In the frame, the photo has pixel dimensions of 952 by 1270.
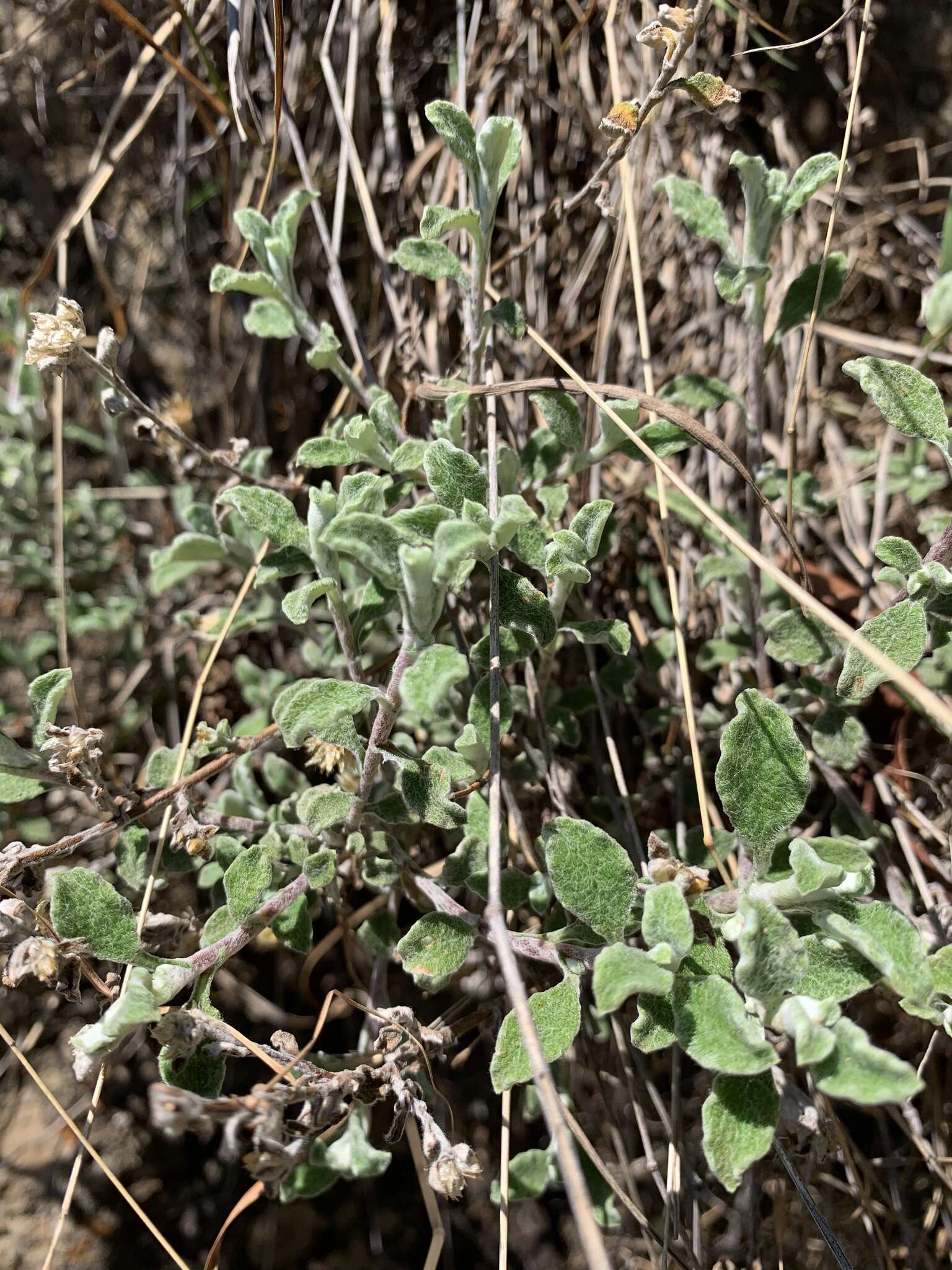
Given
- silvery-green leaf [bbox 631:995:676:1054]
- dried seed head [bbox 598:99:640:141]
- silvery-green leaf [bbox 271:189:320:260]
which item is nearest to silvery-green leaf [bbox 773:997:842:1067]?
silvery-green leaf [bbox 631:995:676:1054]

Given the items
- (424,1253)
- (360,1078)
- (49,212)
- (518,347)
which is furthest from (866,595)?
(49,212)

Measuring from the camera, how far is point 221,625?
1937 millimetres

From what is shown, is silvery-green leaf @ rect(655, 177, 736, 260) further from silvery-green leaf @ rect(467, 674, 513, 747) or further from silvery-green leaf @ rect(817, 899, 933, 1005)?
silvery-green leaf @ rect(817, 899, 933, 1005)

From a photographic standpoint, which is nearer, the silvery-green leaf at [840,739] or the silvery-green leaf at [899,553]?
the silvery-green leaf at [899,553]

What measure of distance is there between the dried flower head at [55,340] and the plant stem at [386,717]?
2.29ft

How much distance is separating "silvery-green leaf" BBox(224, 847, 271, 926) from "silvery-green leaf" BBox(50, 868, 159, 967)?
0.42 feet

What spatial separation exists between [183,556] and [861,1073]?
53.6 inches

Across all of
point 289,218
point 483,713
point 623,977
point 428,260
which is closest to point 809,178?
point 428,260

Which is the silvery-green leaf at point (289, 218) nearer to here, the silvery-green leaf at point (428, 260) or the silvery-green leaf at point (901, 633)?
the silvery-green leaf at point (428, 260)

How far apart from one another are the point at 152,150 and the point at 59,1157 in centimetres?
249

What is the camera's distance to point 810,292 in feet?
5.16

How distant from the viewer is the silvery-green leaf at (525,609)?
4.48 feet

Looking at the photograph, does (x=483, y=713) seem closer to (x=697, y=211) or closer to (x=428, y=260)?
(x=428, y=260)

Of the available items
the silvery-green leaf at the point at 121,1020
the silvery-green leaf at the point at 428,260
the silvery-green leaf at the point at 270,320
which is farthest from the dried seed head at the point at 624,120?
the silvery-green leaf at the point at 121,1020
